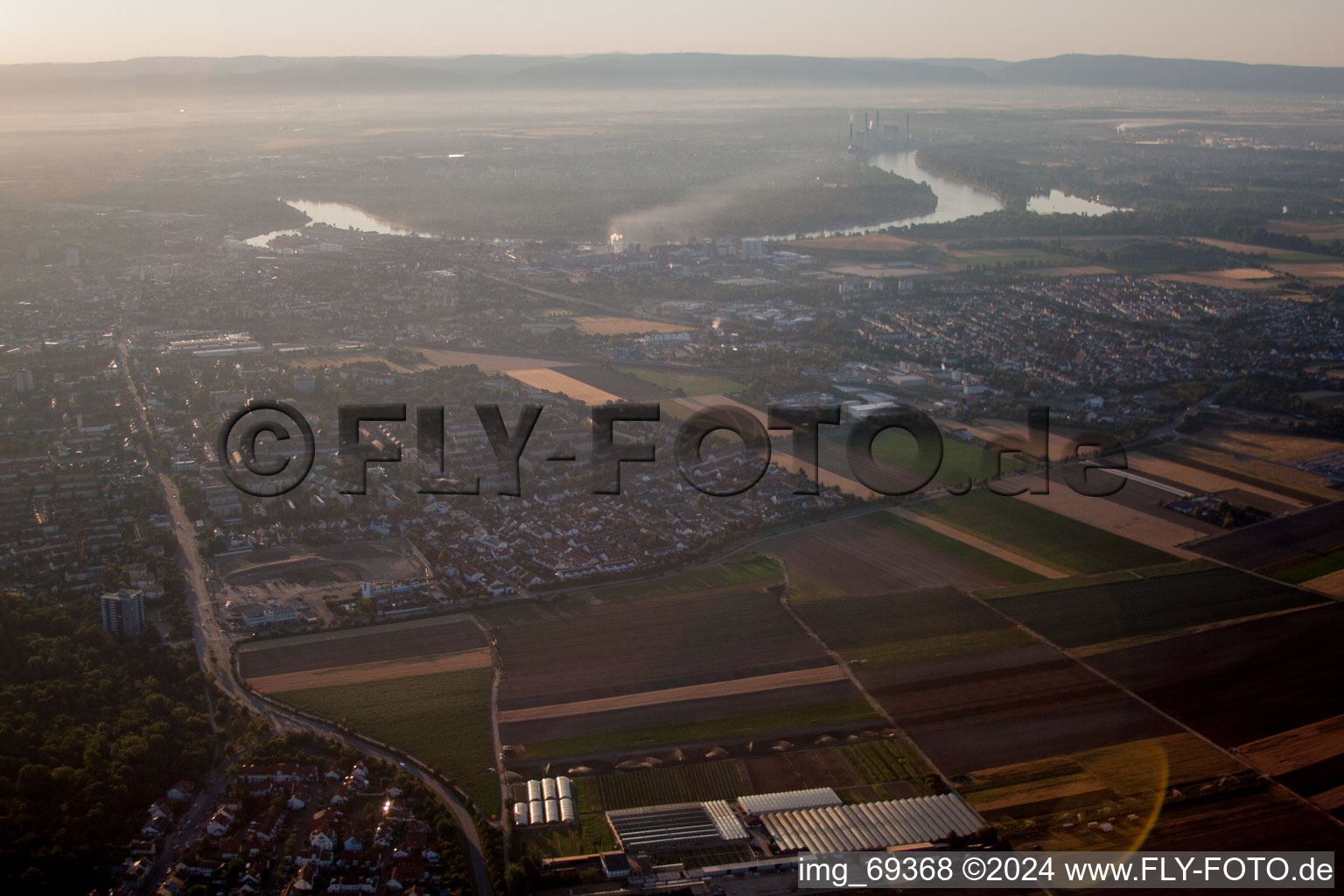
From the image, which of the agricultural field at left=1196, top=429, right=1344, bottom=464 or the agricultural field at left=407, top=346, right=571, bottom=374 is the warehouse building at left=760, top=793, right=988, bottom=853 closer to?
the agricultural field at left=1196, top=429, right=1344, bottom=464

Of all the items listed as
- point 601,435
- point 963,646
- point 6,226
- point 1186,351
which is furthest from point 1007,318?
point 6,226

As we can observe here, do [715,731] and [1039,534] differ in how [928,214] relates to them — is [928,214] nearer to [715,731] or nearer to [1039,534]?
[1039,534]

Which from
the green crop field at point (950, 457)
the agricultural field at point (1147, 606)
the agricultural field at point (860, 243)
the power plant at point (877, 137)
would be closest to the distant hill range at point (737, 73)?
the power plant at point (877, 137)

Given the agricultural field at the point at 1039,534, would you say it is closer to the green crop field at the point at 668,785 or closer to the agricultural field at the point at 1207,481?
the agricultural field at the point at 1207,481

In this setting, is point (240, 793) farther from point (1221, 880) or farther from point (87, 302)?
point (87, 302)

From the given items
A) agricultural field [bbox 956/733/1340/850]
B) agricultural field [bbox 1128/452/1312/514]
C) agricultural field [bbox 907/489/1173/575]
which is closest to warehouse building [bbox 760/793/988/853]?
agricultural field [bbox 956/733/1340/850]

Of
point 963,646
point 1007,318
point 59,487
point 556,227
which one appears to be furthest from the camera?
point 556,227
